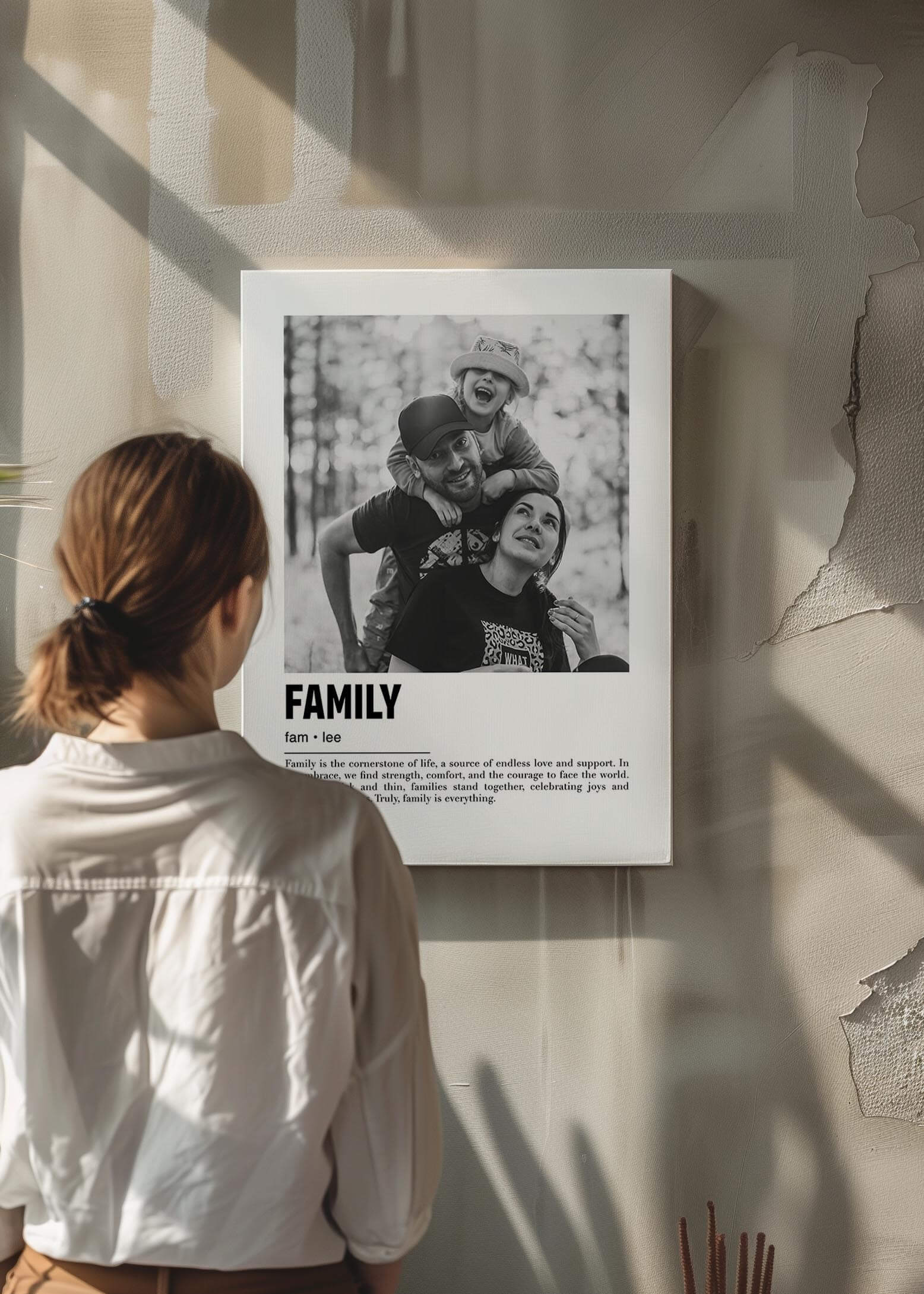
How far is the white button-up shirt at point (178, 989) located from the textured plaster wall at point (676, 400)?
1019 mm

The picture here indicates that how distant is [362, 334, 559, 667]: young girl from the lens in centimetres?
192

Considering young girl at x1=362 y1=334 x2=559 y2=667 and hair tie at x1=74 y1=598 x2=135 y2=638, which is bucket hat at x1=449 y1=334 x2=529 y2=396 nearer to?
young girl at x1=362 y1=334 x2=559 y2=667

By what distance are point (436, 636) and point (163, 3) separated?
1.31 m

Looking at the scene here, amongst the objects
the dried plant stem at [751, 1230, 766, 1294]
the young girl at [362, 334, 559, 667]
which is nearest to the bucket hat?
the young girl at [362, 334, 559, 667]

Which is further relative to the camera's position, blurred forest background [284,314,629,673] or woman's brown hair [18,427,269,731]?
blurred forest background [284,314,629,673]

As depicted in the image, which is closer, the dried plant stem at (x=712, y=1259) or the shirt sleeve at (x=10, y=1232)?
the shirt sleeve at (x=10, y=1232)

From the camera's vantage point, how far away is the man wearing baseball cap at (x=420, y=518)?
6.31 feet

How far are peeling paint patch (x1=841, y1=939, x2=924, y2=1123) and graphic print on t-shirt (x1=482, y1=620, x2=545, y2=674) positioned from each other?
0.88m

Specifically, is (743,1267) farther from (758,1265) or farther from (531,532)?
(531,532)

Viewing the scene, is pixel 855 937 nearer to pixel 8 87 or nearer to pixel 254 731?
pixel 254 731

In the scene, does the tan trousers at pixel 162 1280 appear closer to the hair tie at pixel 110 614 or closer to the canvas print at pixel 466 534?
the hair tie at pixel 110 614

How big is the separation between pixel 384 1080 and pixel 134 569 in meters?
0.52

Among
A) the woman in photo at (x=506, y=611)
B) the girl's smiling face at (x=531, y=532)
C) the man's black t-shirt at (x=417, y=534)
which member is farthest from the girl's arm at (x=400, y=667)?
the girl's smiling face at (x=531, y=532)

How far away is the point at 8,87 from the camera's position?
1966 millimetres
